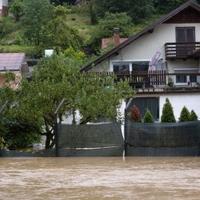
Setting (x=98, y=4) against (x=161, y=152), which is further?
(x=98, y=4)

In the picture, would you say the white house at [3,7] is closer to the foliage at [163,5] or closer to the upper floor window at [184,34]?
the foliage at [163,5]

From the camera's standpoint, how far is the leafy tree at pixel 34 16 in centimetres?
7544

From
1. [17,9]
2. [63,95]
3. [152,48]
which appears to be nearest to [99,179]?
[63,95]

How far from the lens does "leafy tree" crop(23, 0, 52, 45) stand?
75438 millimetres

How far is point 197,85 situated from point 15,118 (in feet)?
42.9

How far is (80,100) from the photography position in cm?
2628

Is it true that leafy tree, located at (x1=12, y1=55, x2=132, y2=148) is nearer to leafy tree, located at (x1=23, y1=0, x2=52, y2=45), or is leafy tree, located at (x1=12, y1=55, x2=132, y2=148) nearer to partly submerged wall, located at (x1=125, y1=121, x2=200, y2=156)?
partly submerged wall, located at (x1=125, y1=121, x2=200, y2=156)

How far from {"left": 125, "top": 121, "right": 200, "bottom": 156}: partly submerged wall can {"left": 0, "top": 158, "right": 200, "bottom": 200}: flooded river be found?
3.47 ft

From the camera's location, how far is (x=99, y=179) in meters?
17.3

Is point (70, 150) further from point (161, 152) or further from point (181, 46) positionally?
point (181, 46)

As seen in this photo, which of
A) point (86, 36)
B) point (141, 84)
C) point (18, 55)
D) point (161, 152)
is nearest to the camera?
point (161, 152)

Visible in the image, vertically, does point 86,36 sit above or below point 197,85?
above

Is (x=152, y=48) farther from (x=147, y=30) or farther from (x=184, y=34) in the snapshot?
(x=184, y=34)

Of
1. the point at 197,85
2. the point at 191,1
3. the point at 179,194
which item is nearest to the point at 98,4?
the point at 191,1
